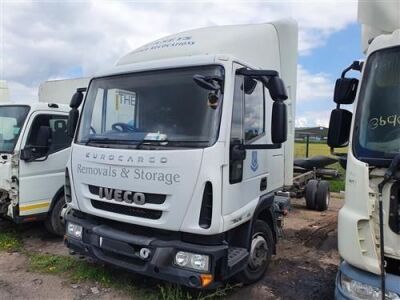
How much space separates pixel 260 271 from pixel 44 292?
98.4 inches

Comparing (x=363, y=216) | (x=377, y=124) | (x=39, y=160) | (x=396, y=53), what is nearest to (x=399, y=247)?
(x=363, y=216)

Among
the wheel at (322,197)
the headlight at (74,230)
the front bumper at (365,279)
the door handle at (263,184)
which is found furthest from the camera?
the wheel at (322,197)

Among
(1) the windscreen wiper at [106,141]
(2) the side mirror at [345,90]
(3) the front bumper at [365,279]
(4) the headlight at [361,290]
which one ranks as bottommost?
(4) the headlight at [361,290]

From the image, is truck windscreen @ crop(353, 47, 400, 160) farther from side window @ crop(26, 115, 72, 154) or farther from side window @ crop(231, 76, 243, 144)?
side window @ crop(26, 115, 72, 154)

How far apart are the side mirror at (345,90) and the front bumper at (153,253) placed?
5.53ft

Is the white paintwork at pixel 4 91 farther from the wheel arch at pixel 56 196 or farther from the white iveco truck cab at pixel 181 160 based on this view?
the white iveco truck cab at pixel 181 160

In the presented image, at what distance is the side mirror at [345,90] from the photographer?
10.8 ft

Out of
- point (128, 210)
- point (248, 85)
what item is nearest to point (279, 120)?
point (248, 85)

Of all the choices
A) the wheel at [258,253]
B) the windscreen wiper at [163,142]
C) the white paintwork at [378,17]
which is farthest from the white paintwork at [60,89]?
the white paintwork at [378,17]

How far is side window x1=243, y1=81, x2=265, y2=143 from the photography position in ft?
13.2

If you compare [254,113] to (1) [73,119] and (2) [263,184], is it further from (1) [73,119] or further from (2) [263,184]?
(1) [73,119]

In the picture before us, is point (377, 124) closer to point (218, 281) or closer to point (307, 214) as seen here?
point (218, 281)

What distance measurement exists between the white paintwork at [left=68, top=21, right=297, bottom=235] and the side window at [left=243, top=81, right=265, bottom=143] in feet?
0.46

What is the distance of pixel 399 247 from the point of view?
9.01 ft
